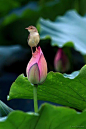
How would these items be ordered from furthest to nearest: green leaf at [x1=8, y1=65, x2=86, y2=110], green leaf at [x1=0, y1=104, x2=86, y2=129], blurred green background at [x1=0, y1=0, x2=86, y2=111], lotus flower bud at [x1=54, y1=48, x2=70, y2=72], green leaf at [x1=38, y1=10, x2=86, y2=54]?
blurred green background at [x1=0, y1=0, x2=86, y2=111] < lotus flower bud at [x1=54, y1=48, x2=70, y2=72] < green leaf at [x1=38, y1=10, x2=86, y2=54] < green leaf at [x1=8, y1=65, x2=86, y2=110] < green leaf at [x1=0, y1=104, x2=86, y2=129]

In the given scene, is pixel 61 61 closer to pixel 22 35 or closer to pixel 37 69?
pixel 22 35

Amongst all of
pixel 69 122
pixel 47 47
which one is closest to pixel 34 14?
pixel 47 47

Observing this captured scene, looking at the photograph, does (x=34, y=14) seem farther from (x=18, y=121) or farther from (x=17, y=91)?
(x=18, y=121)

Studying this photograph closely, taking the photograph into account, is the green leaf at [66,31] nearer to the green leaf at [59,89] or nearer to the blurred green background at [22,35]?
the blurred green background at [22,35]

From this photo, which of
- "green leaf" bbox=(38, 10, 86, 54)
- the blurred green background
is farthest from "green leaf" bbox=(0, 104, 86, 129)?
the blurred green background

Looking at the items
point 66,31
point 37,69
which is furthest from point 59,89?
point 66,31

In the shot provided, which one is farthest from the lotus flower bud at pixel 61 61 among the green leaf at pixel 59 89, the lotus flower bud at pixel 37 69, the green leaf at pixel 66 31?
the lotus flower bud at pixel 37 69

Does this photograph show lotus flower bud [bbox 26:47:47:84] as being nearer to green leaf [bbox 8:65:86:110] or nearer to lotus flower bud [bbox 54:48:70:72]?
green leaf [bbox 8:65:86:110]
